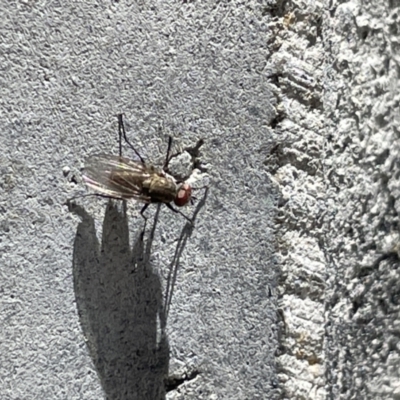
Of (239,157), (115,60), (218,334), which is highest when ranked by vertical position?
(115,60)

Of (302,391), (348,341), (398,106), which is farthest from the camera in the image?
(302,391)

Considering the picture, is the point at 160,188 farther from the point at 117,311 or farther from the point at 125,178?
the point at 117,311

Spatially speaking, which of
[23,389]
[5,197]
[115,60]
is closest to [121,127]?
[115,60]

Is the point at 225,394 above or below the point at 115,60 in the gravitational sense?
below

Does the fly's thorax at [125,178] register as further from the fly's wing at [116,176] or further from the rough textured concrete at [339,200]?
the rough textured concrete at [339,200]

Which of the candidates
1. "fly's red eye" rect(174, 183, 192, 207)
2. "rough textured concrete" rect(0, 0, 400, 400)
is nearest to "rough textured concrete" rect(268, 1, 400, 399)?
"rough textured concrete" rect(0, 0, 400, 400)

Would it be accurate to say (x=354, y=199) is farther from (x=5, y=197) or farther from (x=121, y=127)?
(x=5, y=197)

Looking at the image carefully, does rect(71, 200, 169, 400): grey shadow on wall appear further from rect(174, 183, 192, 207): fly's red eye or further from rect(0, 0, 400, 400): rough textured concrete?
rect(174, 183, 192, 207): fly's red eye
